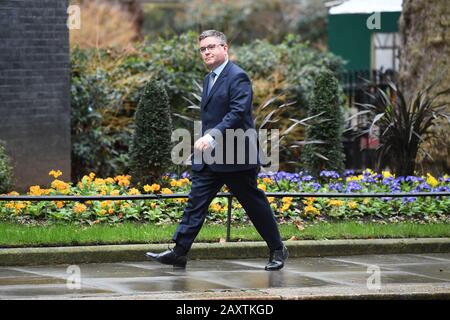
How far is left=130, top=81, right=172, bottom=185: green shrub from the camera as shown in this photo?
43.0 feet

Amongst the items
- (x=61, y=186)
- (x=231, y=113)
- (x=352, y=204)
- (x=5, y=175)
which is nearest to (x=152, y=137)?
(x=61, y=186)

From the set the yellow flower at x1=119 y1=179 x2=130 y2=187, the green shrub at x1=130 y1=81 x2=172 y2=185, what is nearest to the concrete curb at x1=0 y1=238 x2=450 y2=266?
the yellow flower at x1=119 y1=179 x2=130 y2=187

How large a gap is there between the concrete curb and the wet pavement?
12 cm

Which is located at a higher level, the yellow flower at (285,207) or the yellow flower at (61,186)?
the yellow flower at (61,186)

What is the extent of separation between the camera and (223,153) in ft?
30.1

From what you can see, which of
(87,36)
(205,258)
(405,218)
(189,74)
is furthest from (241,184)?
(87,36)

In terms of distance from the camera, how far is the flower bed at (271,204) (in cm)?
1155

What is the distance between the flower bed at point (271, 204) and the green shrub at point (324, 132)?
543 mm

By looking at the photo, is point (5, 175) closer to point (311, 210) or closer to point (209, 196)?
point (311, 210)

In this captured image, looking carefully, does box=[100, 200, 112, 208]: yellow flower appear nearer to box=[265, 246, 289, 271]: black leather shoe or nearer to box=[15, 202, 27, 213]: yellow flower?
box=[15, 202, 27, 213]: yellow flower

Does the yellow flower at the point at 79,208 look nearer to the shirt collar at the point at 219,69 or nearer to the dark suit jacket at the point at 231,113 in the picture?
the dark suit jacket at the point at 231,113

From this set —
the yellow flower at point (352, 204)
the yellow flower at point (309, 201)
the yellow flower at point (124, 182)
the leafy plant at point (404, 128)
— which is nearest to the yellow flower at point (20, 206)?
the yellow flower at point (124, 182)

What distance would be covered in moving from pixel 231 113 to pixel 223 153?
0.36 m

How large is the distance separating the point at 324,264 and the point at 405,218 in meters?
2.43
